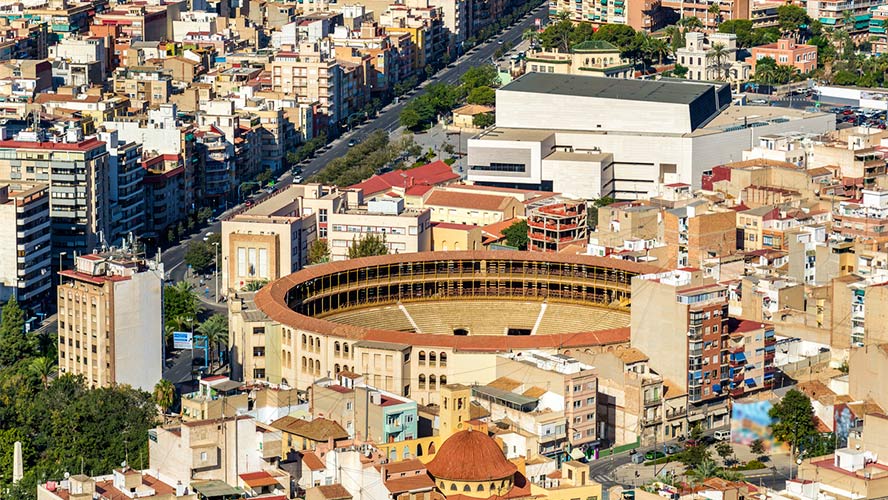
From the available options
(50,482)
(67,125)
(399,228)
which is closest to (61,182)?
(67,125)

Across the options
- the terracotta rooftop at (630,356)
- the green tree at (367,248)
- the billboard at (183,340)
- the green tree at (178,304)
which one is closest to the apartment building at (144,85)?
the green tree at (367,248)

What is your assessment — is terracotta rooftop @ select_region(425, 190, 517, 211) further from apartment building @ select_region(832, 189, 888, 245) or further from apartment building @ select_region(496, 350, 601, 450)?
apartment building @ select_region(496, 350, 601, 450)

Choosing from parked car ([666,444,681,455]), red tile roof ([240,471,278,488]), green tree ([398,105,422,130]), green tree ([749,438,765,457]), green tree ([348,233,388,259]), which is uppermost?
green tree ([398,105,422,130])

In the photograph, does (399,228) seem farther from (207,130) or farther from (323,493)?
(323,493)

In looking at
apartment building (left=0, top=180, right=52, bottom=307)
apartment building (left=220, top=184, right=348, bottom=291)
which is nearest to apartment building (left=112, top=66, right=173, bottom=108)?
apartment building (left=220, top=184, right=348, bottom=291)

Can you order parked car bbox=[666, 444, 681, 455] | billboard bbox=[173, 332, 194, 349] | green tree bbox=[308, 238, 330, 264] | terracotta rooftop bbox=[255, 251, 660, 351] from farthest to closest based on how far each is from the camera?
green tree bbox=[308, 238, 330, 264], billboard bbox=[173, 332, 194, 349], terracotta rooftop bbox=[255, 251, 660, 351], parked car bbox=[666, 444, 681, 455]

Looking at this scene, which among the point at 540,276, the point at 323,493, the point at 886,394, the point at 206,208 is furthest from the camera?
the point at 206,208

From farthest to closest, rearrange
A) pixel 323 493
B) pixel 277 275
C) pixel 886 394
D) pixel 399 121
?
pixel 399 121 → pixel 277 275 → pixel 886 394 → pixel 323 493
